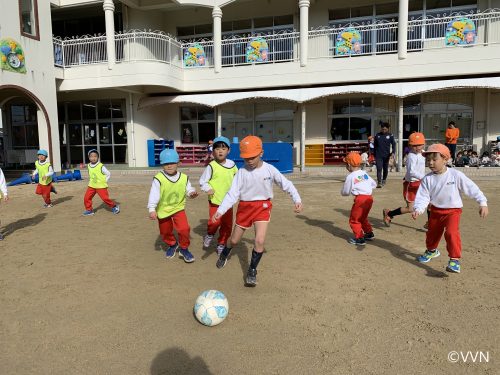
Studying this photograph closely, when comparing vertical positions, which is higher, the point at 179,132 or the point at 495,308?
the point at 179,132

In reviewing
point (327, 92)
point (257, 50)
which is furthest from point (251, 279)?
point (257, 50)

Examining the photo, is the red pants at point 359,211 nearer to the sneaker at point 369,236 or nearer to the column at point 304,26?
the sneaker at point 369,236

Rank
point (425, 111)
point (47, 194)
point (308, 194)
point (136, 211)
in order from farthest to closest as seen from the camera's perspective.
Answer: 1. point (425, 111)
2. point (308, 194)
3. point (47, 194)
4. point (136, 211)

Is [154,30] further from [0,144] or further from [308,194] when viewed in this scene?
[308,194]

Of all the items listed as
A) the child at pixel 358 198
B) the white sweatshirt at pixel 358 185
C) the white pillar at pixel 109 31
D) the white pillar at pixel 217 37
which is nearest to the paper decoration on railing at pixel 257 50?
the white pillar at pixel 217 37

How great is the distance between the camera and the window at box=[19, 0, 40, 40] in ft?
50.1

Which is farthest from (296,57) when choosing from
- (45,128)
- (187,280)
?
(187,280)

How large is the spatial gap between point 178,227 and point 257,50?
14.4 metres

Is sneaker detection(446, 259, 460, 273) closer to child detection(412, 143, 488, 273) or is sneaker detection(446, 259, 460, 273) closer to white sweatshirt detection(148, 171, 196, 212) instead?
child detection(412, 143, 488, 273)

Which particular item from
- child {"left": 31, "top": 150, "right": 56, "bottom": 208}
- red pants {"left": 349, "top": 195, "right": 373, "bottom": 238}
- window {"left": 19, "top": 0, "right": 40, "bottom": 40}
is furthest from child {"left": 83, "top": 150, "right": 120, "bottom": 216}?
window {"left": 19, "top": 0, "right": 40, "bottom": 40}

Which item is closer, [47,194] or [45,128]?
[47,194]

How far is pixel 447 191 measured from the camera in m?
4.45

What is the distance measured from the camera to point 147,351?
9.69 ft

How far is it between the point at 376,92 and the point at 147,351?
1492 cm
